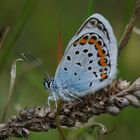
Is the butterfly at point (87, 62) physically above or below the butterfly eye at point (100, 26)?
below

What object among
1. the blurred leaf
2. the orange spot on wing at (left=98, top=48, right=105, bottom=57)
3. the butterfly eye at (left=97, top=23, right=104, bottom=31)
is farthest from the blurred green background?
the orange spot on wing at (left=98, top=48, right=105, bottom=57)

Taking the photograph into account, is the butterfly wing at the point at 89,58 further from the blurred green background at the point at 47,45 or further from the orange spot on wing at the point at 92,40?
the blurred green background at the point at 47,45

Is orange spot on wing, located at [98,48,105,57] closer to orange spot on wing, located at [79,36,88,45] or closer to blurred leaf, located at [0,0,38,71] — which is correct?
orange spot on wing, located at [79,36,88,45]

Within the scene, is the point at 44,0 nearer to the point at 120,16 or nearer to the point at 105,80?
the point at 120,16

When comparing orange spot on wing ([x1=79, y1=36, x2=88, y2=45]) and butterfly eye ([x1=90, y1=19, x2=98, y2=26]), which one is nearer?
butterfly eye ([x1=90, y1=19, x2=98, y2=26])

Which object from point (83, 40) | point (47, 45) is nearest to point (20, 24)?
→ point (83, 40)

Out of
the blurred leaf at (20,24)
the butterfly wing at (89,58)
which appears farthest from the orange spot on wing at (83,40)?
the blurred leaf at (20,24)

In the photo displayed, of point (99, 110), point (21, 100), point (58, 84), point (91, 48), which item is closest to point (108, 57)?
point (91, 48)
